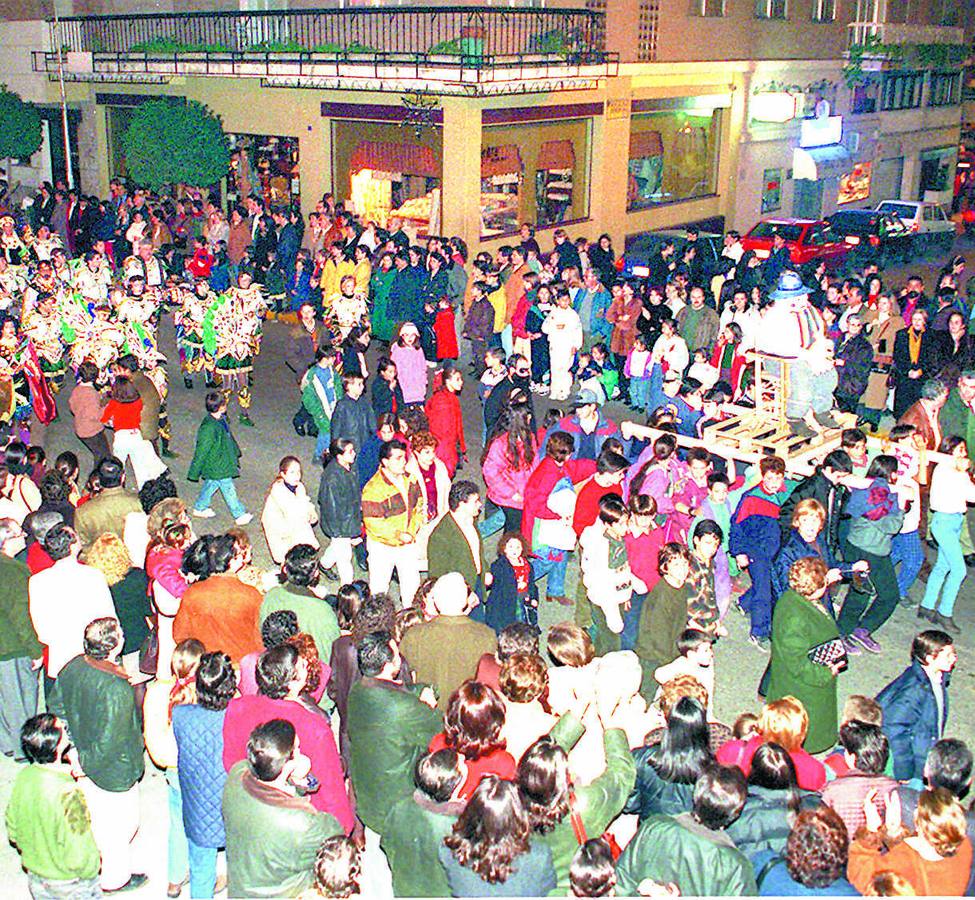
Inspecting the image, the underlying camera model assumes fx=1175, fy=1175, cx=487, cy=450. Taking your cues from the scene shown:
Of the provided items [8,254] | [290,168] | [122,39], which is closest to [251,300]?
[8,254]

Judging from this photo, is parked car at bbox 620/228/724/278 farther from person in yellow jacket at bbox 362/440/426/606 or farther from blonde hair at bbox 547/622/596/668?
blonde hair at bbox 547/622/596/668

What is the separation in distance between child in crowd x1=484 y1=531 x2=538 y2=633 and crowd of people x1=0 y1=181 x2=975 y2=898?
0.03 meters

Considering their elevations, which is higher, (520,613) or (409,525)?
(409,525)

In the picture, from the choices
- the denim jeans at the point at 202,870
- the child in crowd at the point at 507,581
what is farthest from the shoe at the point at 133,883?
the child in crowd at the point at 507,581

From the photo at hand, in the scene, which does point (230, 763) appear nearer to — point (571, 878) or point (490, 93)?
point (571, 878)

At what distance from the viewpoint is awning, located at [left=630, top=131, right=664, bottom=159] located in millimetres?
28016

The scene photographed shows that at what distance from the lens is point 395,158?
25.0m

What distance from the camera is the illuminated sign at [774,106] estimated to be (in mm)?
30969

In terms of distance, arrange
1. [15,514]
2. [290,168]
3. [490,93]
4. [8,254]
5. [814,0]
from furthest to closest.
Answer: [814,0], [290,168], [490,93], [8,254], [15,514]

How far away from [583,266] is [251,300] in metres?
5.97

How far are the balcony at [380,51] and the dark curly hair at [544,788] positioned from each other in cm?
1702

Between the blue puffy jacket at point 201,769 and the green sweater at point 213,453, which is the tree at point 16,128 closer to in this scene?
the green sweater at point 213,453

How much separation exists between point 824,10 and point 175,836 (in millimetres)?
32283

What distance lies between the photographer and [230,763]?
5891mm
